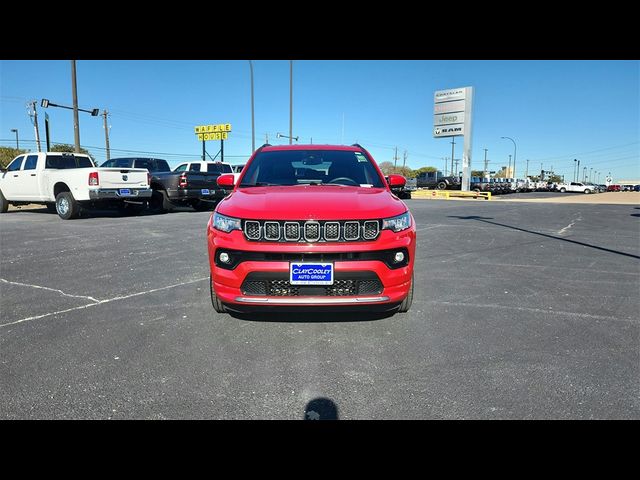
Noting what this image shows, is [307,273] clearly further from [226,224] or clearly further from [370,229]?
[226,224]

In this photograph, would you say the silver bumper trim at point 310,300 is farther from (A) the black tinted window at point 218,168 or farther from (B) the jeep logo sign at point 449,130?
(B) the jeep logo sign at point 449,130

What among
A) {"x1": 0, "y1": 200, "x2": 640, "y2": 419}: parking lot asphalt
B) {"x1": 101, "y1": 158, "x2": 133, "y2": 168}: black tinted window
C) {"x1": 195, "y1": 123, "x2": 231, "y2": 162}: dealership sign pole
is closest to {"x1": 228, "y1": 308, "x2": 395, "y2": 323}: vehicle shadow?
{"x1": 0, "y1": 200, "x2": 640, "y2": 419}: parking lot asphalt

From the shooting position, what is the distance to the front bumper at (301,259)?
9.96 ft

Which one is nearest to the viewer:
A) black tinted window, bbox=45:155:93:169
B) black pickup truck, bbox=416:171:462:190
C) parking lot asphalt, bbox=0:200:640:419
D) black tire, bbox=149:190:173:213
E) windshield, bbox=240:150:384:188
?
parking lot asphalt, bbox=0:200:640:419

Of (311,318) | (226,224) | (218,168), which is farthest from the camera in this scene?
(218,168)

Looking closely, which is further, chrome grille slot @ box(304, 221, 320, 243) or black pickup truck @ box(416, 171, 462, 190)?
black pickup truck @ box(416, 171, 462, 190)

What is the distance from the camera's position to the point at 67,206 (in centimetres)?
1212

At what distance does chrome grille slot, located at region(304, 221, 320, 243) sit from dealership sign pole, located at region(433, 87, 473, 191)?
3487 centimetres

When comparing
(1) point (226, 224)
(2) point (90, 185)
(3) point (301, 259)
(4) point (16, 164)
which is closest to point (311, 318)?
(3) point (301, 259)

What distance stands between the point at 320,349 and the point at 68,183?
38.9 feet

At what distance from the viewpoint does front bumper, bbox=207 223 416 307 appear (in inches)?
119

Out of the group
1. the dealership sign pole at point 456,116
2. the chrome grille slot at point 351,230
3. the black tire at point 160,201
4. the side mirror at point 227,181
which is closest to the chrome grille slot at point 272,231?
the chrome grille slot at point 351,230

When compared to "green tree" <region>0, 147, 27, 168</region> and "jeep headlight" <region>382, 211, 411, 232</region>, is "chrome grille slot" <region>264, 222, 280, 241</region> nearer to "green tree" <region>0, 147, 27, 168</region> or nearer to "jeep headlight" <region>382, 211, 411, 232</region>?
"jeep headlight" <region>382, 211, 411, 232</region>
